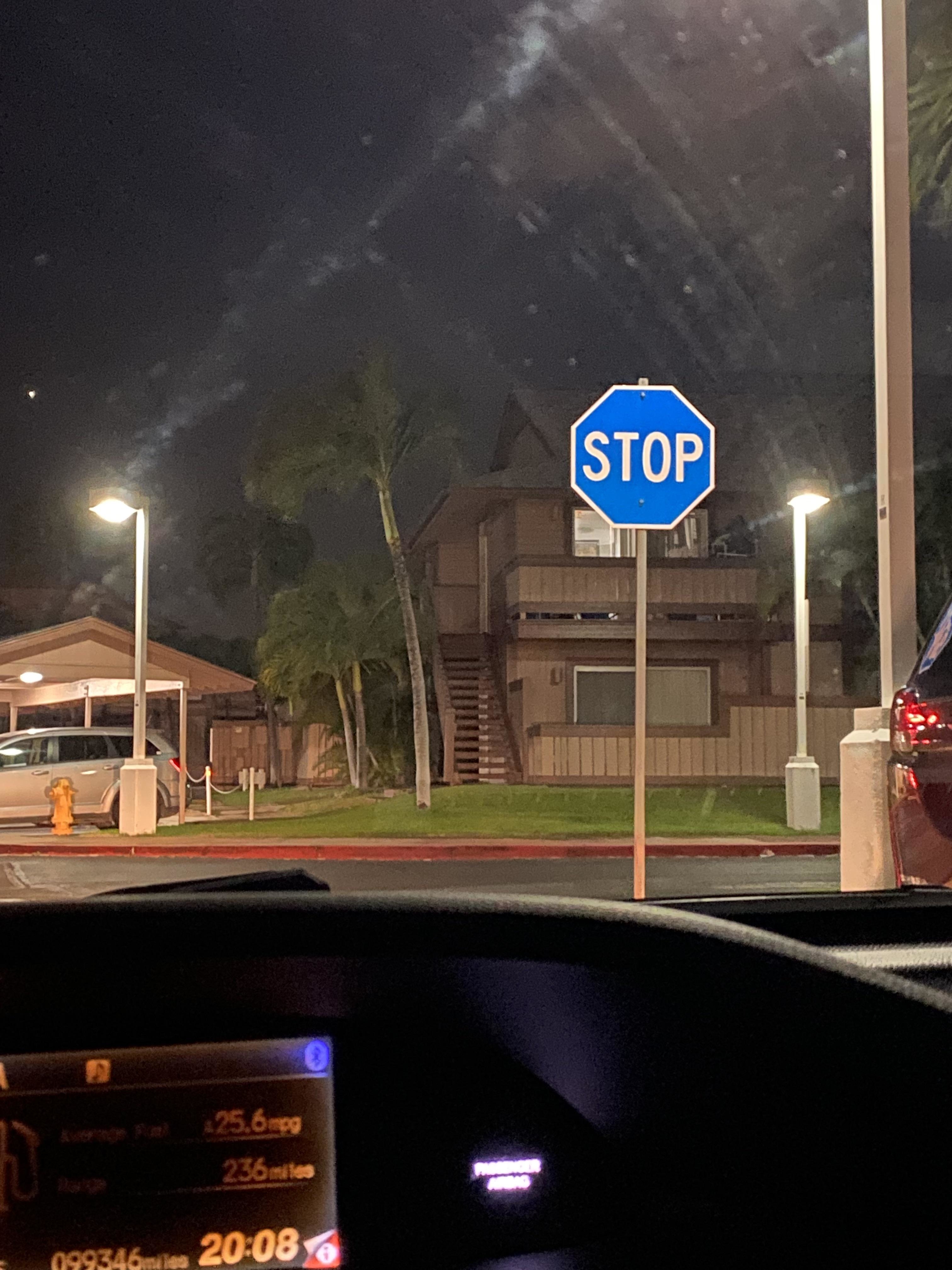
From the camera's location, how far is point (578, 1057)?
137 centimetres

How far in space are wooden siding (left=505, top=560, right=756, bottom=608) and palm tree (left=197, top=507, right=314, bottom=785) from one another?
31.2 m

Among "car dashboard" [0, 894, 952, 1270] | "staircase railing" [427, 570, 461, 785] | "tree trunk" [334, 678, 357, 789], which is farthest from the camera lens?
"tree trunk" [334, 678, 357, 789]

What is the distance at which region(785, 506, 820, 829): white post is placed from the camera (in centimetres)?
1666

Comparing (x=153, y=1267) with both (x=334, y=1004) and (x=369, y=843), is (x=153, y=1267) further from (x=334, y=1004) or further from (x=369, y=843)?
(x=369, y=843)

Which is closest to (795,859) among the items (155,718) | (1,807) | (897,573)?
(897,573)

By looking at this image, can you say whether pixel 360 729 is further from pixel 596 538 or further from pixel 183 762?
pixel 183 762

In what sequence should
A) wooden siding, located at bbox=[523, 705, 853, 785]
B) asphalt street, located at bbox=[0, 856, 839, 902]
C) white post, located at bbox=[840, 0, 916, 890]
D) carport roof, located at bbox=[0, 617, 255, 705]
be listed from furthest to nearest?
wooden siding, located at bbox=[523, 705, 853, 785], carport roof, located at bbox=[0, 617, 255, 705], asphalt street, located at bbox=[0, 856, 839, 902], white post, located at bbox=[840, 0, 916, 890]

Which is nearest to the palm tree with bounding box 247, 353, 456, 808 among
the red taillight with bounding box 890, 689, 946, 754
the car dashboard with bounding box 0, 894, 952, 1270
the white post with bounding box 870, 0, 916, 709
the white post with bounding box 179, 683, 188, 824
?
the white post with bounding box 179, 683, 188, 824

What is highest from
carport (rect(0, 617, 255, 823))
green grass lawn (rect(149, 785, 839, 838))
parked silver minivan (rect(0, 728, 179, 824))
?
carport (rect(0, 617, 255, 823))

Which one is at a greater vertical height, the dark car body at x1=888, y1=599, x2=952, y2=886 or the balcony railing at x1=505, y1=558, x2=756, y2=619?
the balcony railing at x1=505, y1=558, x2=756, y2=619

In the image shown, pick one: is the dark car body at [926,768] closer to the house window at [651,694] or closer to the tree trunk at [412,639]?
the tree trunk at [412,639]

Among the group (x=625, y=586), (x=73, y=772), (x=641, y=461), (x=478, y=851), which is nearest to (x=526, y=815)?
(x=478, y=851)

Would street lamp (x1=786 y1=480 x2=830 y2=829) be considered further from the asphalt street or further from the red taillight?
the red taillight

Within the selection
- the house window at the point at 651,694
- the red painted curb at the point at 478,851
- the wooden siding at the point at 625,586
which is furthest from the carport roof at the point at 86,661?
the red painted curb at the point at 478,851
